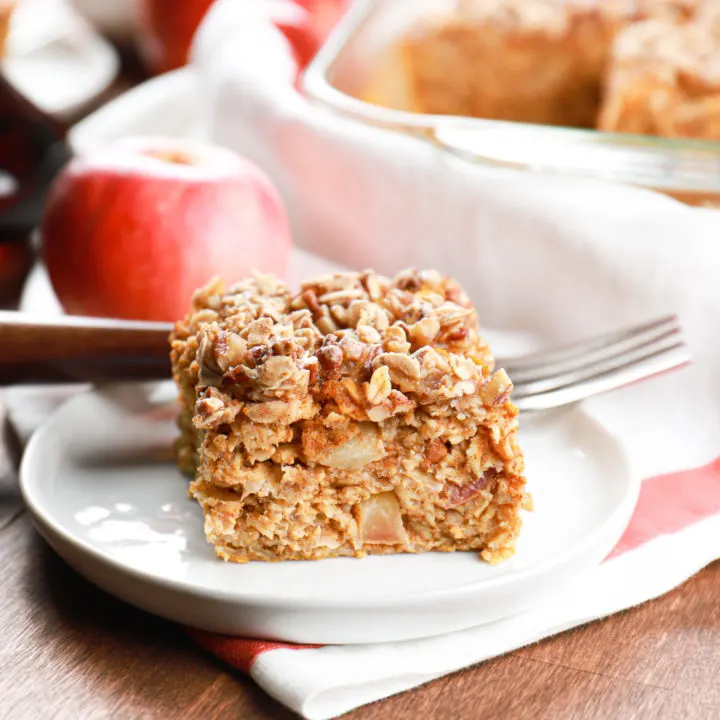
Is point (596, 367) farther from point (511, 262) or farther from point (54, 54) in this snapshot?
point (54, 54)

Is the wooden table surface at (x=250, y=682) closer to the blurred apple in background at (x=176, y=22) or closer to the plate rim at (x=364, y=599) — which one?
the plate rim at (x=364, y=599)

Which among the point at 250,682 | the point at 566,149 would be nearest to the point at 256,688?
the point at 250,682

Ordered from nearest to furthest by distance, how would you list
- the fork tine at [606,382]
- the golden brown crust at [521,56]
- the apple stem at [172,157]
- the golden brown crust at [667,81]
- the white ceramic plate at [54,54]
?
the fork tine at [606,382], the apple stem at [172,157], the golden brown crust at [667,81], the golden brown crust at [521,56], the white ceramic plate at [54,54]

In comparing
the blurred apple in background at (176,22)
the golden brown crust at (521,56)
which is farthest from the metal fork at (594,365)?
the blurred apple in background at (176,22)

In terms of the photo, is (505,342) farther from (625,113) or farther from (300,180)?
(625,113)

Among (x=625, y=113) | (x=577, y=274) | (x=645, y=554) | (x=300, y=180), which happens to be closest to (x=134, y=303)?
(x=300, y=180)

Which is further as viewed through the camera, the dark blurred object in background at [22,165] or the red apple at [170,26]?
the red apple at [170,26]

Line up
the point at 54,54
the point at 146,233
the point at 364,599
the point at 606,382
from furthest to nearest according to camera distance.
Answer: the point at 54,54, the point at 146,233, the point at 606,382, the point at 364,599
